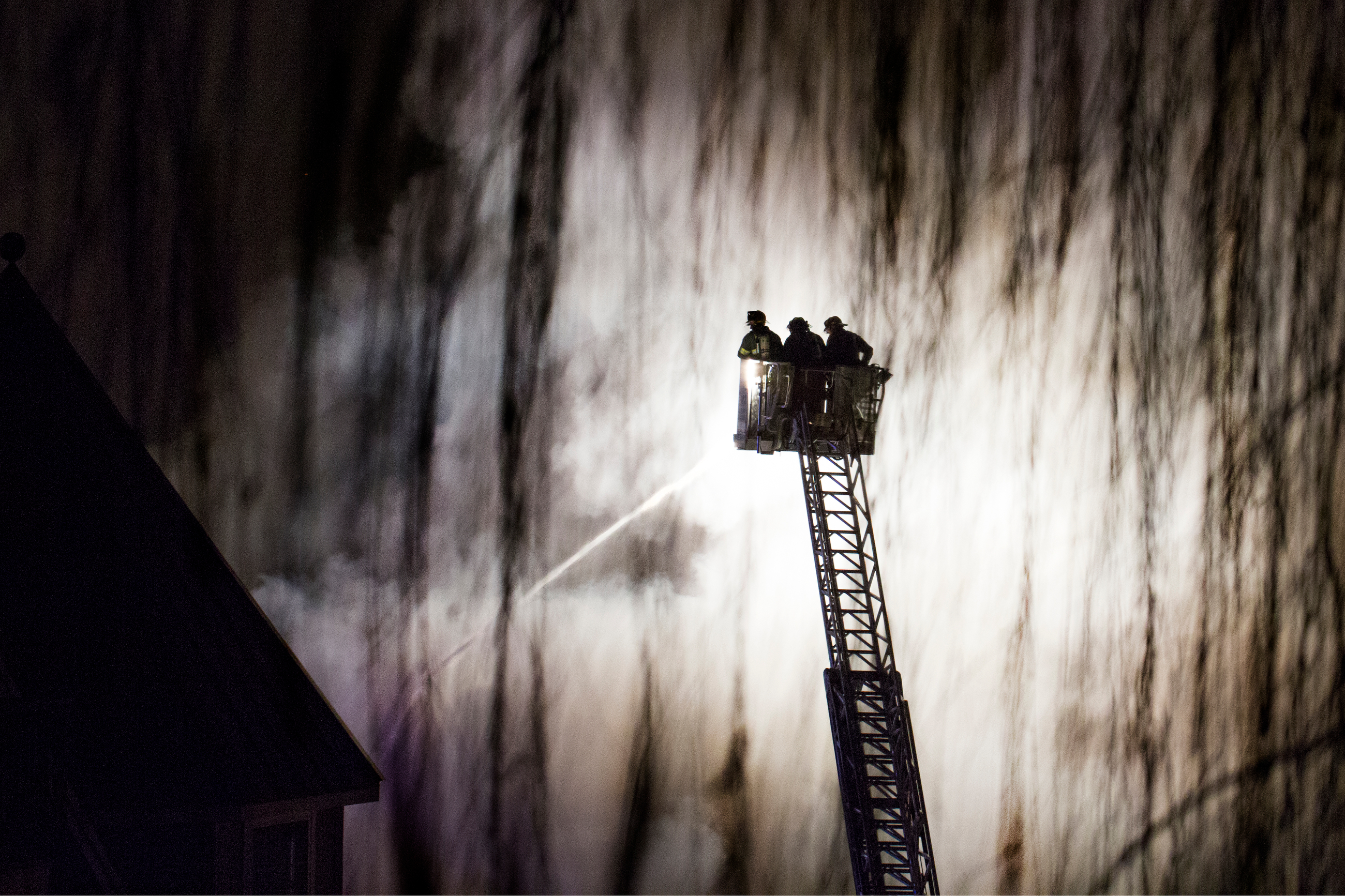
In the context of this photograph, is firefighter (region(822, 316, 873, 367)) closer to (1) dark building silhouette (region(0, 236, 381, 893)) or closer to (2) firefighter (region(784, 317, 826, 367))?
(2) firefighter (region(784, 317, 826, 367))

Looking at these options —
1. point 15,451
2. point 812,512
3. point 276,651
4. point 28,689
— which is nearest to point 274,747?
point 276,651

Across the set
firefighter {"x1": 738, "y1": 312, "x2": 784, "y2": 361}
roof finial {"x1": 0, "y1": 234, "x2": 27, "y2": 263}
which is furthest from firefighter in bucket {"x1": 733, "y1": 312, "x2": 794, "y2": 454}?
roof finial {"x1": 0, "y1": 234, "x2": 27, "y2": 263}

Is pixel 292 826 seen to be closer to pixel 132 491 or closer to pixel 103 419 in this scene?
pixel 132 491

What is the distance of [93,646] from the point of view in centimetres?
1540

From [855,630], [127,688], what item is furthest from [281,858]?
[855,630]

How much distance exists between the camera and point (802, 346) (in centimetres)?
1906

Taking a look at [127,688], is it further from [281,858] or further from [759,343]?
[759,343]

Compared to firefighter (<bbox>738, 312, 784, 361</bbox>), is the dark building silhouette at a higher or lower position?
lower

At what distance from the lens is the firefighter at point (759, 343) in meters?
18.7

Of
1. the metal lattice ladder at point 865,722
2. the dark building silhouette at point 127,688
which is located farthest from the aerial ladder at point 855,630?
the dark building silhouette at point 127,688

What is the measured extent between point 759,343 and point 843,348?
1.57 meters

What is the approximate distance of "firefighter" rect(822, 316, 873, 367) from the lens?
62.1 feet

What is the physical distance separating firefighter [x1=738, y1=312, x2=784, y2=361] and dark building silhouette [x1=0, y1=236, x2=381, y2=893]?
31.0 feet

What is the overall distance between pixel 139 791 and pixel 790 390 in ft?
39.5
